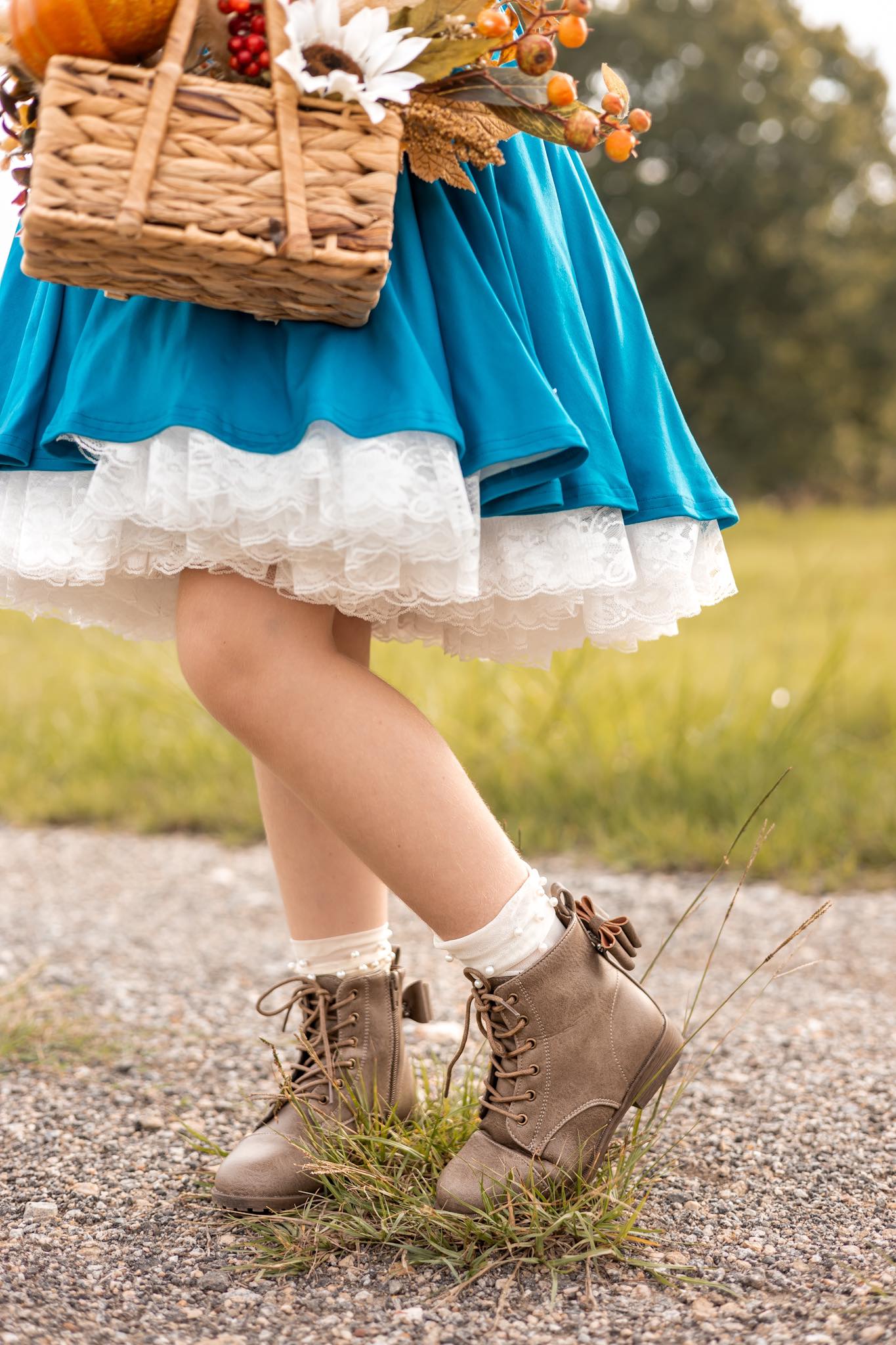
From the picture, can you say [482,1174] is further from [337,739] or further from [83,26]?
[83,26]

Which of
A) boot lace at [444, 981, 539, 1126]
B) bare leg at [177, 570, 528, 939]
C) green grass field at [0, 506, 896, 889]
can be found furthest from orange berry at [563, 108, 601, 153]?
green grass field at [0, 506, 896, 889]

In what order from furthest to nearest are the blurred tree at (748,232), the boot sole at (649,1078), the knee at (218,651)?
the blurred tree at (748,232)
the boot sole at (649,1078)
the knee at (218,651)

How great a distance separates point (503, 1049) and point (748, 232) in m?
21.3

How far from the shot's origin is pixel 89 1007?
192 centimetres

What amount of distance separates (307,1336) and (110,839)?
2241 mm

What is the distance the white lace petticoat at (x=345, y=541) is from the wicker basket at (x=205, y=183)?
14cm

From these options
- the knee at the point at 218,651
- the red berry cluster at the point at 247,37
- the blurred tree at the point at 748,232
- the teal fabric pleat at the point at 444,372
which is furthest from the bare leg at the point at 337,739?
the blurred tree at the point at 748,232

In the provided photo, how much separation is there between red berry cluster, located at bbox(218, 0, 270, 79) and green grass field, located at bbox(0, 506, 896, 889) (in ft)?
5.96

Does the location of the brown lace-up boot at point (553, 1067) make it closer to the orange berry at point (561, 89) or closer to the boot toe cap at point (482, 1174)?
the boot toe cap at point (482, 1174)

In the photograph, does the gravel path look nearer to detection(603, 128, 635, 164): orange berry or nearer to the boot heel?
the boot heel

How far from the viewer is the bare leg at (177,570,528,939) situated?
107 centimetres

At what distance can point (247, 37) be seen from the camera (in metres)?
0.94

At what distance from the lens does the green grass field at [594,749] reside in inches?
111

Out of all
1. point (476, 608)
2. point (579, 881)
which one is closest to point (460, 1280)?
point (476, 608)
